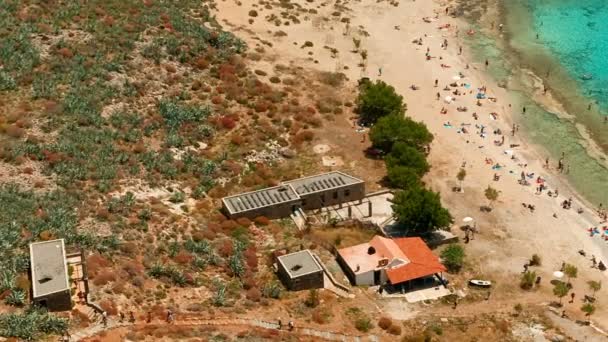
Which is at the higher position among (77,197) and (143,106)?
(143,106)

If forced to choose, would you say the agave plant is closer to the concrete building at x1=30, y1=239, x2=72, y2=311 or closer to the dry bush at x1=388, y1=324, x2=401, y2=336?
the concrete building at x1=30, y1=239, x2=72, y2=311

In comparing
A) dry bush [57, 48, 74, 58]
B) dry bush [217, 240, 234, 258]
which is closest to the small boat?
dry bush [217, 240, 234, 258]

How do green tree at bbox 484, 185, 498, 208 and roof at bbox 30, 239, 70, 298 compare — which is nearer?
roof at bbox 30, 239, 70, 298

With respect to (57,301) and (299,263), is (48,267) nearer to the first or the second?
(57,301)

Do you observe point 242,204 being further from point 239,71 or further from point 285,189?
point 239,71

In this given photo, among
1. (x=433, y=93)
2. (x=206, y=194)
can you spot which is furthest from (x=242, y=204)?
(x=433, y=93)

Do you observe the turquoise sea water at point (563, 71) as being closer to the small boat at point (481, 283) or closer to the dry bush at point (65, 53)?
the small boat at point (481, 283)
